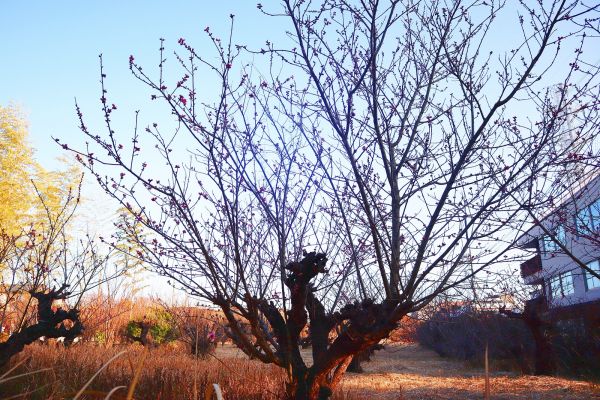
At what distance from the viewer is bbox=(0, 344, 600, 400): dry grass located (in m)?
5.42

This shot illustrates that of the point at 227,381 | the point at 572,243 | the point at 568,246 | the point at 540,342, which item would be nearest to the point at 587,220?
the point at 227,381

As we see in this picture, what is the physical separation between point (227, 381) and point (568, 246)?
17.6m

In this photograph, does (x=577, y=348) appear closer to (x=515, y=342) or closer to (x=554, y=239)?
(x=515, y=342)

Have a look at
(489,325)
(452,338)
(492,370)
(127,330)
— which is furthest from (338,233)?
(452,338)

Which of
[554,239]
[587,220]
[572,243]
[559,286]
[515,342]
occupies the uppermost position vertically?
[572,243]

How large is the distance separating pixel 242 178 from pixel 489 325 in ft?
42.2

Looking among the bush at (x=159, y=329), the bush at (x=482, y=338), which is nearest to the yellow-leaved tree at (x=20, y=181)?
the bush at (x=159, y=329)

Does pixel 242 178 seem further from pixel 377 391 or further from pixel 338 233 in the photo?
pixel 377 391

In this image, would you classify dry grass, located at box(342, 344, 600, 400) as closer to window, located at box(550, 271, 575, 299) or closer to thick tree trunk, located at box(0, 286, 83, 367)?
window, located at box(550, 271, 575, 299)

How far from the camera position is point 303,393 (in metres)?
4.21

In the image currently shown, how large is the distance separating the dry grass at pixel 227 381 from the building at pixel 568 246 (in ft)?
6.04

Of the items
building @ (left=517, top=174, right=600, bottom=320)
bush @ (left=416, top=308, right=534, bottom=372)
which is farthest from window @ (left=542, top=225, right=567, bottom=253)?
bush @ (left=416, top=308, right=534, bottom=372)

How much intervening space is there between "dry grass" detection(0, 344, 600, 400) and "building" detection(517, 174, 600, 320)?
1840 millimetres

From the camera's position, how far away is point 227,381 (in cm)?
604
